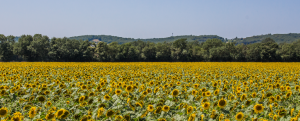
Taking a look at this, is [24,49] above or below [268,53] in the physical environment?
above

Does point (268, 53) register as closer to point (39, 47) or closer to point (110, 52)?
point (110, 52)

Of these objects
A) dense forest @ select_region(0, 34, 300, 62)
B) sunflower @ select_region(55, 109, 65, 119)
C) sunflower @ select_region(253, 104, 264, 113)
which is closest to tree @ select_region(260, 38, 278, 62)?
dense forest @ select_region(0, 34, 300, 62)

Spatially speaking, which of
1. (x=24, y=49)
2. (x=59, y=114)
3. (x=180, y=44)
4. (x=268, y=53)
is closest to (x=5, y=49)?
(x=24, y=49)

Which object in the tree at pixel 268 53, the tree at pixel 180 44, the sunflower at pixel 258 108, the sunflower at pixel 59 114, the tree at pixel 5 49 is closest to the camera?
the sunflower at pixel 59 114

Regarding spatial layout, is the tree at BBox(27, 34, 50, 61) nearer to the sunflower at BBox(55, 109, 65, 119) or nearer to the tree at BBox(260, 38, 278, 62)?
the sunflower at BBox(55, 109, 65, 119)

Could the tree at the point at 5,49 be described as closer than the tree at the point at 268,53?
Yes

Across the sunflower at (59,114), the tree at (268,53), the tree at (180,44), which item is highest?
the tree at (180,44)

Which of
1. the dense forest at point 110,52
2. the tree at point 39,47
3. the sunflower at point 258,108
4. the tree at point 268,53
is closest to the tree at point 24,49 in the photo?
the dense forest at point 110,52

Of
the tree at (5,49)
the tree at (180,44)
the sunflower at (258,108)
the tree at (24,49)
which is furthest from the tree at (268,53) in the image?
the tree at (5,49)

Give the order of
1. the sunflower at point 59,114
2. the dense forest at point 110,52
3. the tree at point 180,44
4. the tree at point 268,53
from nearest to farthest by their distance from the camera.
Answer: the sunflower at point 59,114 → the dense forest at point 110,52 → the tree at point 268,53 → the tree at point 180,44

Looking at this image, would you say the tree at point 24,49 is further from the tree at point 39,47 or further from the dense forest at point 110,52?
the tree at point 39,47

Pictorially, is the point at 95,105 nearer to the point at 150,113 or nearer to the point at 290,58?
the point at 150,113

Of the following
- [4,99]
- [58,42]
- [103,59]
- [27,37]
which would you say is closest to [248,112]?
[4,99]

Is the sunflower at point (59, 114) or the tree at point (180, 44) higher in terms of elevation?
the tree at point (180, 44)
